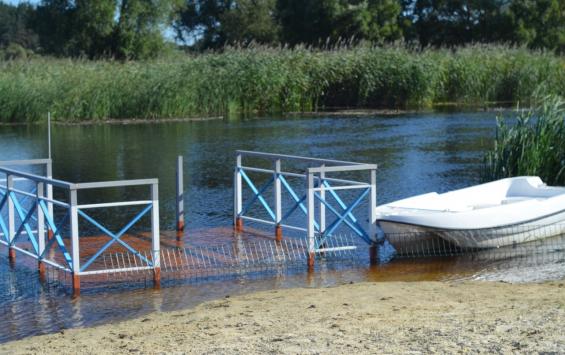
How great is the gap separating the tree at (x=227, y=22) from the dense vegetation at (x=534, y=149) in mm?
45354

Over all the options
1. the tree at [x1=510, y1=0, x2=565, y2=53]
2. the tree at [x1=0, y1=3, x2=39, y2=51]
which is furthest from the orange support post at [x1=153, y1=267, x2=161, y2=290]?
the tree at [x1=0, y1=3, x2=39, y2=51]

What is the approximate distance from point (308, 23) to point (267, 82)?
83.0ft

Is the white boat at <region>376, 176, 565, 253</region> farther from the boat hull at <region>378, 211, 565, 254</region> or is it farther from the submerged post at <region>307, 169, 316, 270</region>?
the submerged post at <region>307, 169, 316, 270</region>

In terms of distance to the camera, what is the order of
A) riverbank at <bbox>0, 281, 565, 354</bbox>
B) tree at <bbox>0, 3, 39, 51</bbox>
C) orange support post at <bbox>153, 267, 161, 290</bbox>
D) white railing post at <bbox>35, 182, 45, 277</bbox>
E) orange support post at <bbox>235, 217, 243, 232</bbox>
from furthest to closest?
1. tree at <bbox>0, 3, 39, 51</bbox>
2. orange support post at <bbox>235, 217, 243, 232</bbox>
3. white railing post at <bbox>35, 182, 45, 277</bbox>
4. orange support post at <bbox>153, 267, 161, 290</bbox>
5. riverbank at <bbox>0, 281, 565, 354</bbox>

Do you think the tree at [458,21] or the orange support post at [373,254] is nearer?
the orange support post at [373,254]

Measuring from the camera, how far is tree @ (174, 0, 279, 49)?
218 feet

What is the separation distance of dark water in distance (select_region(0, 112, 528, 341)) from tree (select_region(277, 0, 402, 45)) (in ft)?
78.0

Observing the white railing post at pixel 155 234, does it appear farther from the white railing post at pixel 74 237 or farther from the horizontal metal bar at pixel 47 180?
the horizontal metal bar at pixel 47 180

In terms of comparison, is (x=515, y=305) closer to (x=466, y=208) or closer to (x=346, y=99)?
(x=466, y=208)

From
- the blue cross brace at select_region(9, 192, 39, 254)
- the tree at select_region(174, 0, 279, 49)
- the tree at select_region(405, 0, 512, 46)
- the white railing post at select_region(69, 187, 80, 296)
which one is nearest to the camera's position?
the white railing post at select_region(69, 187, 80, 296)

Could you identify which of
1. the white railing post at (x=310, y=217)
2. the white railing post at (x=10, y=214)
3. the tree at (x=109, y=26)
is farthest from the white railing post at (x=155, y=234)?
the tree at (x=109, y=26)

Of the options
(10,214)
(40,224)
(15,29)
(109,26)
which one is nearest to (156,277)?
(40,224)

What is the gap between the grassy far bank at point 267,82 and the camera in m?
35.8

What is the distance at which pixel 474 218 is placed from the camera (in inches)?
542
